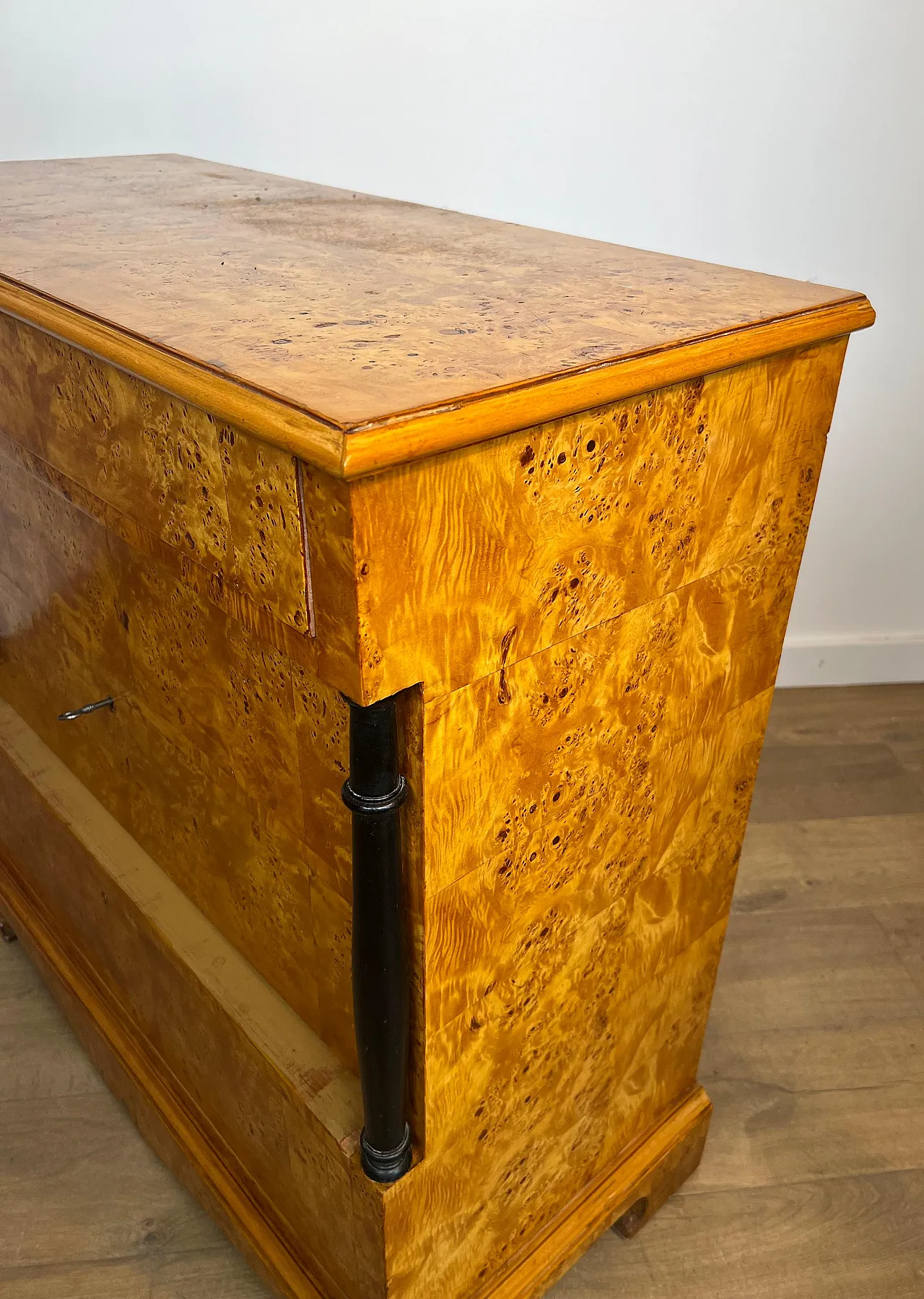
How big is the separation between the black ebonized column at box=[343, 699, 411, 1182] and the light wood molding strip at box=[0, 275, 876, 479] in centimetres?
18

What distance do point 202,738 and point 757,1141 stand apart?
95 cm

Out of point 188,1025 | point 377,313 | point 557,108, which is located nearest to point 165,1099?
point 188,1025

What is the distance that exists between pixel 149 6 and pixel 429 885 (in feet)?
4.82

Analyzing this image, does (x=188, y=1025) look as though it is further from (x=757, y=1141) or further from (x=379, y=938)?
(x=757, y=1141)

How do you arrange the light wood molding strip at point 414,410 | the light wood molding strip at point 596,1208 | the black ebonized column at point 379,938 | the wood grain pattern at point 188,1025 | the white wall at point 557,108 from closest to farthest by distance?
the light wood molding strip at point 414,410
the black ebonized column at point 379,938
the wood grain pattern at point 188,1025
the light wood molding strip at point 596,1208
the white wall at point 557,108

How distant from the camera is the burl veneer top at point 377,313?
0.60 meters

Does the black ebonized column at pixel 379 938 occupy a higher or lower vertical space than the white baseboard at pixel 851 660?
higher

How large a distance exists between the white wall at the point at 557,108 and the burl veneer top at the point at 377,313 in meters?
0.60

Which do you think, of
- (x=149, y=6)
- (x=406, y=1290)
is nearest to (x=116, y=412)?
(x=406, y=1290)

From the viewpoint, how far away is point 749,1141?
1.41m

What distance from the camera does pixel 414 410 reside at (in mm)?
572

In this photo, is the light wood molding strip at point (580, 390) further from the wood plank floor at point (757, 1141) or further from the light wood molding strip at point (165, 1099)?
the wood plank floor at point (757, 1141)

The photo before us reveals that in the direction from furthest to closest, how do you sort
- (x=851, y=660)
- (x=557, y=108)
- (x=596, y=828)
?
(x=851, y=660) < (x=557, y=108) < (x=596, y=828)

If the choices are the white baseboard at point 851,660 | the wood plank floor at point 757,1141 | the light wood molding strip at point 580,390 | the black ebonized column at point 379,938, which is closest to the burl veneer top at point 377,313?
the light wood molding strip at point 580,390
